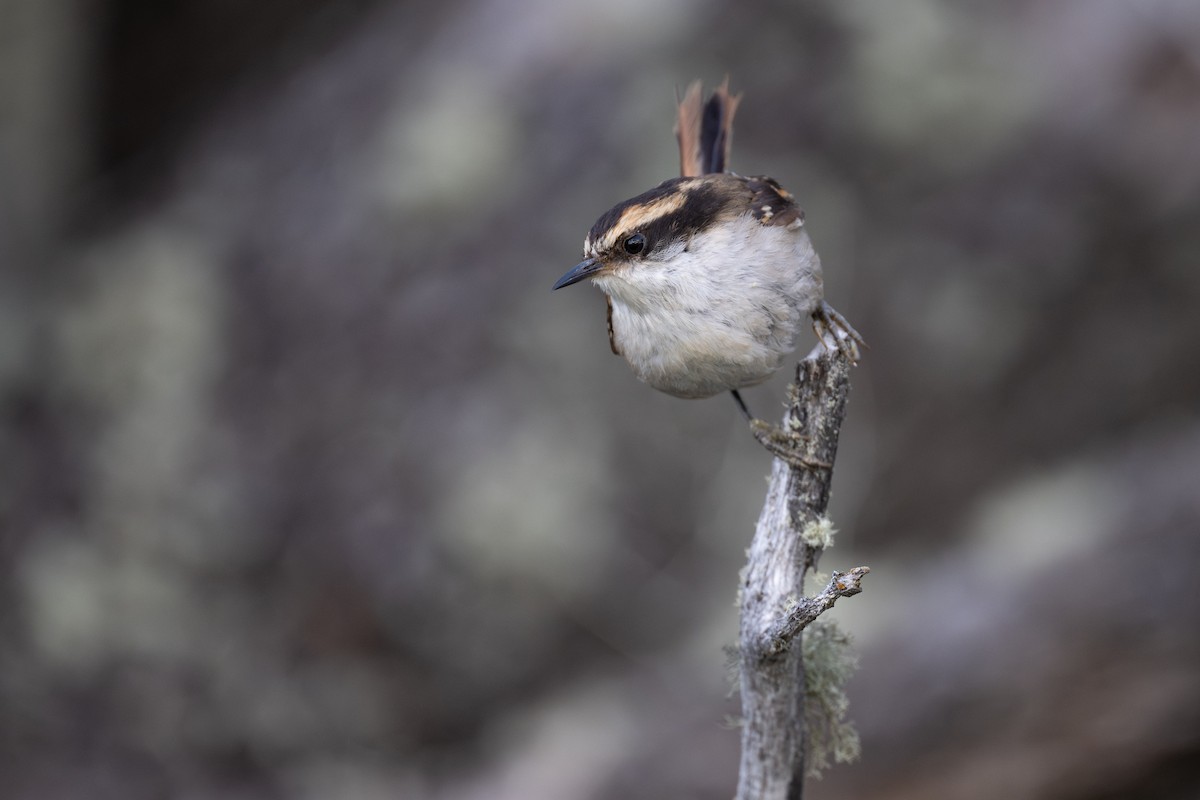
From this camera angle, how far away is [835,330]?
295 centimetres

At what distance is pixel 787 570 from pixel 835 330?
72 centimetres

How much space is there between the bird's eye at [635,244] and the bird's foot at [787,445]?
0.58 meters

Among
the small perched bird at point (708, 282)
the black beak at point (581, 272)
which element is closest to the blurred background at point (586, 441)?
the small perched bird at point (708, 282)

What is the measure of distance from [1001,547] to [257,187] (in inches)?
220

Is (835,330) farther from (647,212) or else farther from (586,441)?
(586,441)

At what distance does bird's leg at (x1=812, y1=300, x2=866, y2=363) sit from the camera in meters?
2.84

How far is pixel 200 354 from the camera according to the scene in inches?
277

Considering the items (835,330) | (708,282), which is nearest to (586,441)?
(835,330)

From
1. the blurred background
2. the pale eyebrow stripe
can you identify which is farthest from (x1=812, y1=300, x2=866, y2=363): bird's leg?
A: the blurred background

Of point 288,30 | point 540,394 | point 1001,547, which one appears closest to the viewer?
point 1001,547

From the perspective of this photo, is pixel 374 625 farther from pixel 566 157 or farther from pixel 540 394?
pixel 566 157

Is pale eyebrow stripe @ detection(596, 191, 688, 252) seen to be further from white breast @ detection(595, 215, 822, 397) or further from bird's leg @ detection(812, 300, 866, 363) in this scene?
bird's leg @ detection(812, 300, 866, 363)

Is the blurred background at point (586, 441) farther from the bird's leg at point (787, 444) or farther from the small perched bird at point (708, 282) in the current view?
the bird's leg at point (787, 444)

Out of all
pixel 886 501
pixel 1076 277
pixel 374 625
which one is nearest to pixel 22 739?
pixel 374 625
